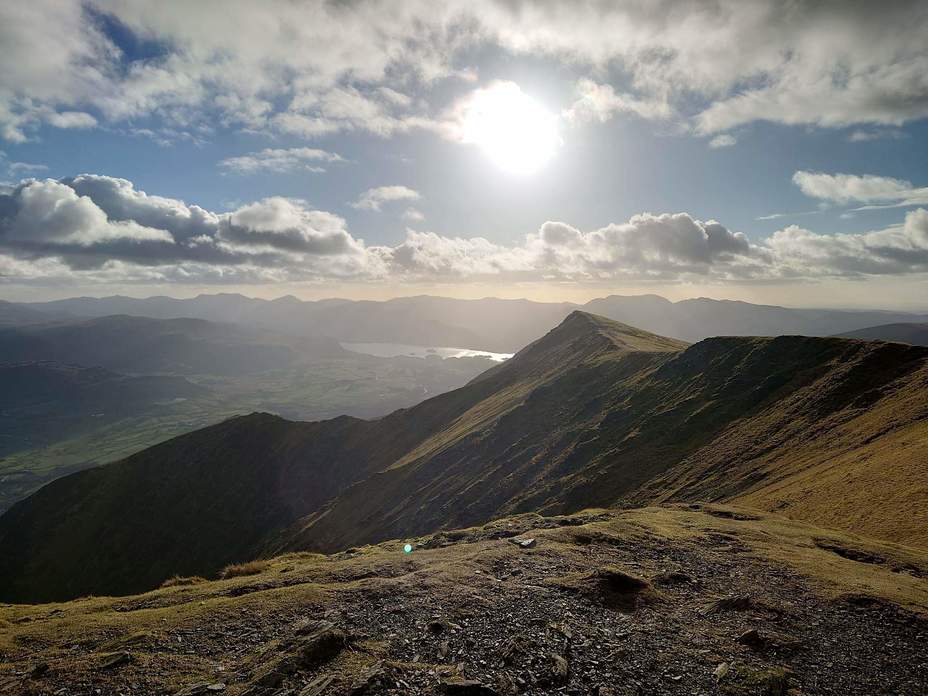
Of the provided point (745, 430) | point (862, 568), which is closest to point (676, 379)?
point (745, 430)

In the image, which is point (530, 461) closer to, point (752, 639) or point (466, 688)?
point (752, 639)

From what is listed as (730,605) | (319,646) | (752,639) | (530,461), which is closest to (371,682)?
(319,646)

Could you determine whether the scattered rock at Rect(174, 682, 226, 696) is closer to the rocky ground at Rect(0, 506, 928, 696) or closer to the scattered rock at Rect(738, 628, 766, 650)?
the rocky ground at Rect(0, 506, 928, 696)

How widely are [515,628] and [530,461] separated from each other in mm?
82797

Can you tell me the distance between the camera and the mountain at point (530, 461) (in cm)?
5779

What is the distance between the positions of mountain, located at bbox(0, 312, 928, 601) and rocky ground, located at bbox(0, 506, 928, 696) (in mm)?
19309

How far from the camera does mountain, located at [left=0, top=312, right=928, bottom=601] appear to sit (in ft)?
190

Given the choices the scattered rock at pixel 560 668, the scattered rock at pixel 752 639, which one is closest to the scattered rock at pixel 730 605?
the scattered rock at pixel 752 639

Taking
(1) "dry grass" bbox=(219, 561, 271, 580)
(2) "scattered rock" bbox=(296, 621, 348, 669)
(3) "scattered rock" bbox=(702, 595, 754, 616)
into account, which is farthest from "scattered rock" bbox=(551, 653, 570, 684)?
(1) "dry grass" bbox=(219, 561, 271, 580)

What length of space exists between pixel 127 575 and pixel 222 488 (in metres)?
32.0

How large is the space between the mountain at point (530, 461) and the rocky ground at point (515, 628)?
1931 cm

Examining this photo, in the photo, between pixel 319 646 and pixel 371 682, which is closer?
pixel 371 682

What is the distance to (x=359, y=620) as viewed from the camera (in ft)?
70.4

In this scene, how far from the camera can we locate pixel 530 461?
3979 inches
